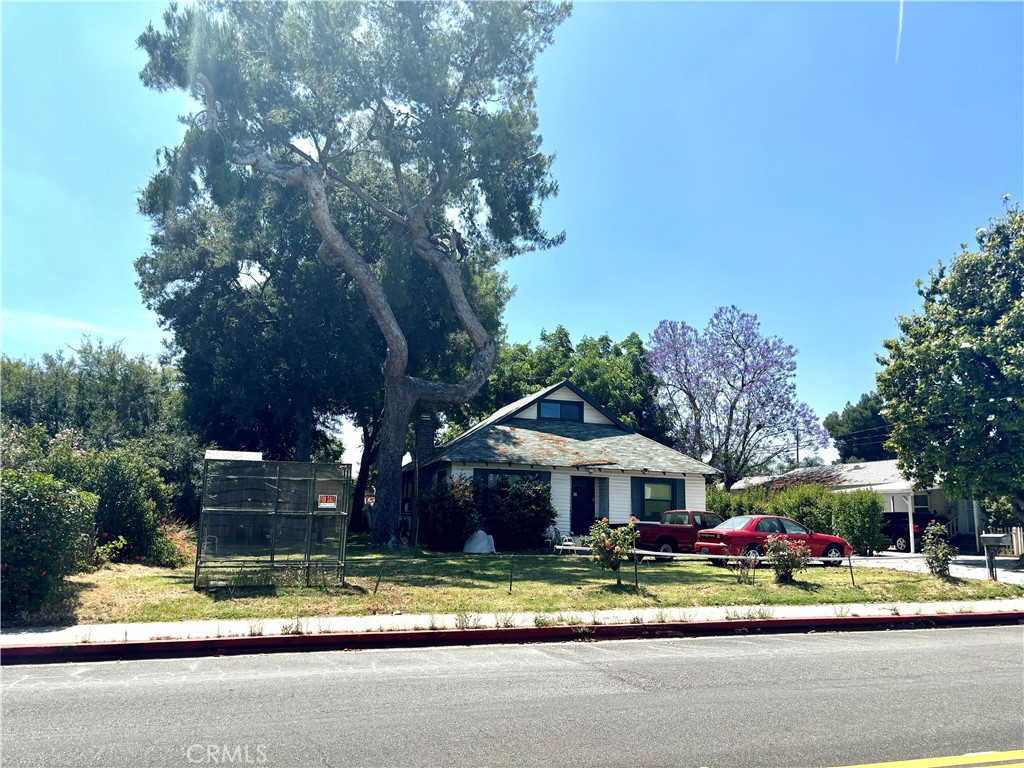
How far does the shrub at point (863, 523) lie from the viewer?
26531 millimetres

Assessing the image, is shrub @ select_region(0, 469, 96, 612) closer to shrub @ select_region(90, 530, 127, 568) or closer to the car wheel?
shrub @ select_region(90, 530, 127, 568)

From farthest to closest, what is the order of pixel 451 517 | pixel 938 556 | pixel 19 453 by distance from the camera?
pixel 451 517
pixel 19 453
pixel 938 556

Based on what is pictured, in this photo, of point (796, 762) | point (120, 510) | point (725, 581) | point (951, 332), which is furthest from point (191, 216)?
point (796, 762)

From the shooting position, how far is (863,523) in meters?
26.5

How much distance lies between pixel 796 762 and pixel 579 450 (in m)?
23.5

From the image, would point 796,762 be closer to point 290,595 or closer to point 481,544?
point 290,595

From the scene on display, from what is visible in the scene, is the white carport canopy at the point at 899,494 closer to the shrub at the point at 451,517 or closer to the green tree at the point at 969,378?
the green tree at the point at 969,378

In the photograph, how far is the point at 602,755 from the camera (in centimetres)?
534

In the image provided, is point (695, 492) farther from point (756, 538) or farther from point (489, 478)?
point (756, 538)

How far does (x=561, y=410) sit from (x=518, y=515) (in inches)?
330

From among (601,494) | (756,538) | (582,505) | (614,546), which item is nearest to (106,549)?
(614,546)

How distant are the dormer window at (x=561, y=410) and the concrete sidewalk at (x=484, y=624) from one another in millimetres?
19111

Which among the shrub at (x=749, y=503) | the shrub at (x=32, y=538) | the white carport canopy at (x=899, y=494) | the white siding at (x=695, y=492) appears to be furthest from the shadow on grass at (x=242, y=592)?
the white carport canopy at (x=899, y=494)

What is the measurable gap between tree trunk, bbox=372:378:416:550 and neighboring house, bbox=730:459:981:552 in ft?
60.4
